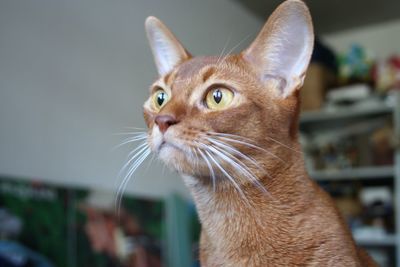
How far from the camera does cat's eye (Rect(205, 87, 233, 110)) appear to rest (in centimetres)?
71

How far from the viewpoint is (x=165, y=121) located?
0.68 metres

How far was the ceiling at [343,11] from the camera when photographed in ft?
11.4

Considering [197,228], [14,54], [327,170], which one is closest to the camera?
[14,54]

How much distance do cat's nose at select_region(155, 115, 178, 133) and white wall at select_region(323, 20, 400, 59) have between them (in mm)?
3300

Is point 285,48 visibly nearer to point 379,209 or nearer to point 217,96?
point 217,96

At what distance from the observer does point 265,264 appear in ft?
2.22

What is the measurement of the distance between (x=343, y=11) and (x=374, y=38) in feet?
1.45

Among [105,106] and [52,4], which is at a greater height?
[52,4]

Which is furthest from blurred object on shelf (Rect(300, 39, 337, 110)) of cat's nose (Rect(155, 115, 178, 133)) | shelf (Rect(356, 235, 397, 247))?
cat's nose (Rect(155, 115, 178, 133))

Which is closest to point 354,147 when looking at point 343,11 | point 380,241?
point 380,241

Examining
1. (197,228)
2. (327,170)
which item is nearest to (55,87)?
(197,228)

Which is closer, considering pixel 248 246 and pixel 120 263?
pixel 248 246

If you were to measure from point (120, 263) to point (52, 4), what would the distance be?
44.0 inches

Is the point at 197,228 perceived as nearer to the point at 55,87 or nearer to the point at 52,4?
the point at 55,87
